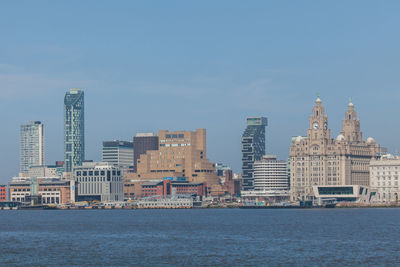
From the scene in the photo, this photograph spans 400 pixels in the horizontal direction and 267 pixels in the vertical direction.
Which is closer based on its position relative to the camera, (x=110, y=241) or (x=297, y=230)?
(x=110, y=241)

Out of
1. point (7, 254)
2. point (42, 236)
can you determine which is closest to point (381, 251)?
point (7, 254)

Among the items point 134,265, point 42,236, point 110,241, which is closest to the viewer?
point 134,265

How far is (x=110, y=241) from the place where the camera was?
132125mm

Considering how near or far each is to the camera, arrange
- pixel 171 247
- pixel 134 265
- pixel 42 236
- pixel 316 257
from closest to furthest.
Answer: pixel 134 265, pixel 316 257, pixel 171 247, pixel 42 236

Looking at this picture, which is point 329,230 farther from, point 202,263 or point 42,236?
point 202,263

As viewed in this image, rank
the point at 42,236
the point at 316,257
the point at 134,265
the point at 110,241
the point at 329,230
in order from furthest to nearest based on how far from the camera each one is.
Answer: the point at 329,230
the point at 42,236
the point at 110,241
the point at 316,257
the point at 134,265

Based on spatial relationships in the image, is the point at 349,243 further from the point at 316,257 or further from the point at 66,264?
the point at 66,264

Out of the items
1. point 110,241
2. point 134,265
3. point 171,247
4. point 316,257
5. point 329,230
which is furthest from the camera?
point 329,230

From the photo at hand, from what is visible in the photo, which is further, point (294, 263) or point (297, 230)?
point (297, 230)

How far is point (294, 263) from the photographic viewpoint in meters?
98.7

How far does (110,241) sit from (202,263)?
35.4 meters

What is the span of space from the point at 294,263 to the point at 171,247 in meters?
25.9

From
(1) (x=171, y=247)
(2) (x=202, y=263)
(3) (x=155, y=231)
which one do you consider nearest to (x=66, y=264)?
(2) (x=202, y=263)

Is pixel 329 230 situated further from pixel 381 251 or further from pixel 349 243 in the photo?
pixel 381 251
